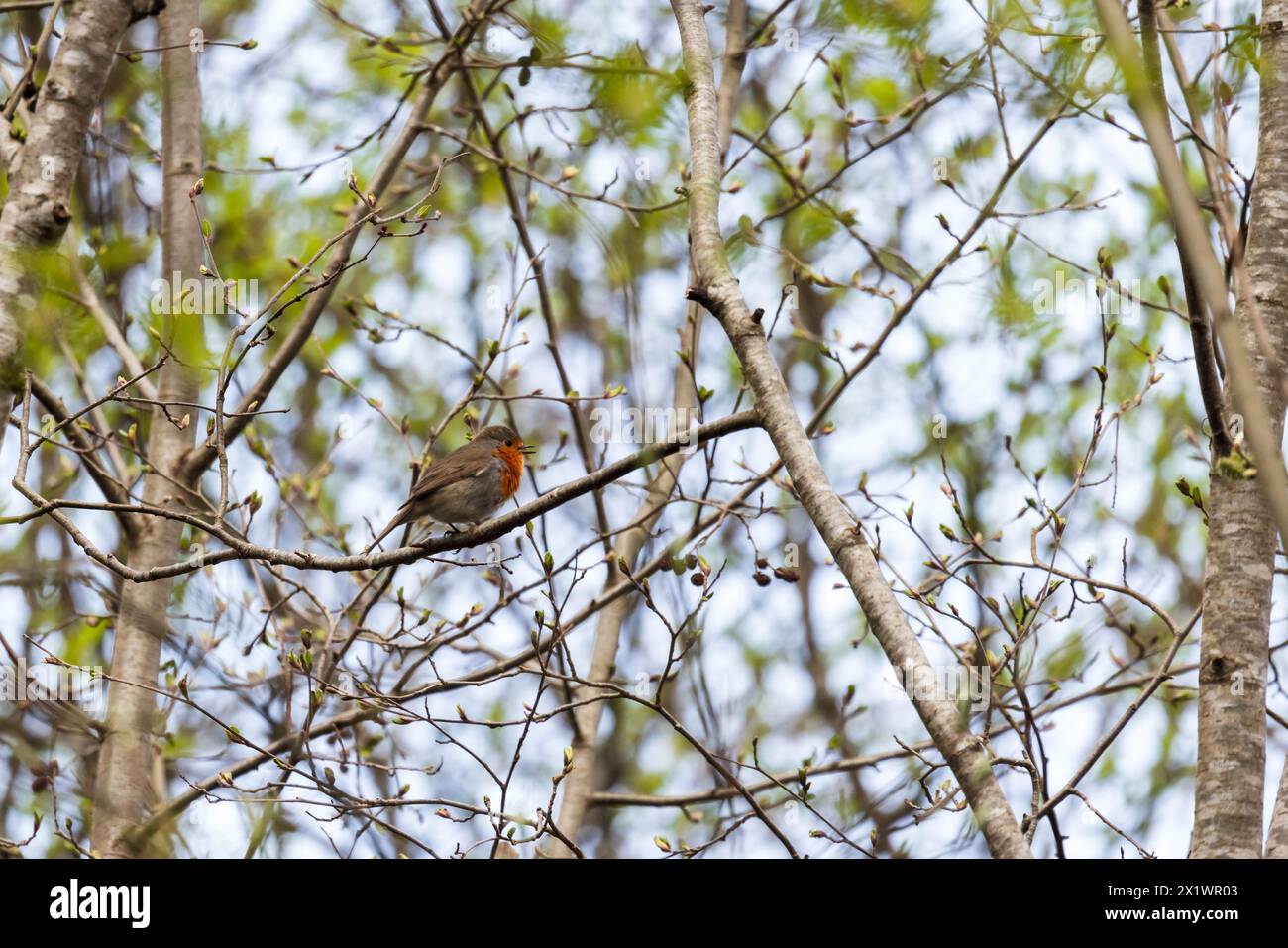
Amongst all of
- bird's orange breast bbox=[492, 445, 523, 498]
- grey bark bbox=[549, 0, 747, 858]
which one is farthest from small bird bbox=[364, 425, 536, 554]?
grey bark bbox=[549, 0, 747, 858]

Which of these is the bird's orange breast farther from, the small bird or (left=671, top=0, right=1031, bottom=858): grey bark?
(left=671, top=0, right=1031, bottom=858): grey bark

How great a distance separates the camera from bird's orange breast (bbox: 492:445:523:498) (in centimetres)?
666

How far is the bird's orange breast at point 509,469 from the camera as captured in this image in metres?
6.66

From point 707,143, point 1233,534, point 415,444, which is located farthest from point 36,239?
point 415,444

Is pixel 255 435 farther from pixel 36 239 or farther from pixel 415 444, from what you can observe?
pixel 415 444

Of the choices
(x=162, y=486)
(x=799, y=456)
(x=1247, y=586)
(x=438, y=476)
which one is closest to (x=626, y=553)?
(x=438, y=476)

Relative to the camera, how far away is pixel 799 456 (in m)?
3.00

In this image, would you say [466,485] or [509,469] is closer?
[466,485]

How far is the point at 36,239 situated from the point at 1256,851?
450 cm

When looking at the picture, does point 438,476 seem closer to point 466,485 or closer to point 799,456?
point 466,485

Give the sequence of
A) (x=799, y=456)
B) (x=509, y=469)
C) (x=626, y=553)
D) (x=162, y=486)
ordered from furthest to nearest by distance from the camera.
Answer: (x=626, y=553), (x=509, y=469), (x=162, y=486), (x=799, y=456)

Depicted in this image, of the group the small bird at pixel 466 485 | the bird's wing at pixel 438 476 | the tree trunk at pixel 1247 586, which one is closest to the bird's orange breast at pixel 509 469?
the small bird at pixel 466 485

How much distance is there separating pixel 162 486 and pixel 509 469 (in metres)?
1.74
